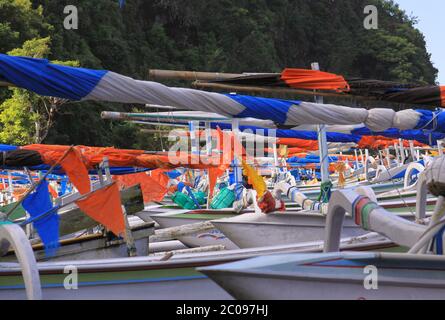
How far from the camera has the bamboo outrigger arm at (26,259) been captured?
12.5 ft

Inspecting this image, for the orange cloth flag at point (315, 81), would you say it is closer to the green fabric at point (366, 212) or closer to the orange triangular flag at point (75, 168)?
the orange triangular flag at point (75, 168)

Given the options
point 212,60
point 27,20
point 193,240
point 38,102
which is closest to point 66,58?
point 27,20

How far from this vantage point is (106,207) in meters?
6.90

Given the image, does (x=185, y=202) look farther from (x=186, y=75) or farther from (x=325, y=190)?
(x=186, y=75)

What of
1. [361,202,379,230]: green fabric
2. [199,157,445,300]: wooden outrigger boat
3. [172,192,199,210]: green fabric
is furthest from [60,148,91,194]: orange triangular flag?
[172,192,199,210]: green fabric

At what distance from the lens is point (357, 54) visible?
63.4 metres

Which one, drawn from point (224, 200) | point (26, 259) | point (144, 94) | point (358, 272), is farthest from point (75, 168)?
point (224, 200)

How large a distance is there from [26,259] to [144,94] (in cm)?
262

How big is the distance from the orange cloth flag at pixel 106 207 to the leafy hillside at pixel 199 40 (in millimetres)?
20549

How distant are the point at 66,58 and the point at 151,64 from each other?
467 inches

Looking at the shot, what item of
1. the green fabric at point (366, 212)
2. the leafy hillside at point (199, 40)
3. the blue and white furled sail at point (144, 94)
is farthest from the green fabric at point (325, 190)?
the leafy hillside at point (199, 40)

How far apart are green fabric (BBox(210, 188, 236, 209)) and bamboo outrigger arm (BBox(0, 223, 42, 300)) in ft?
29.2

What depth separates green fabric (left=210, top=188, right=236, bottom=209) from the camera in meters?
13.0
